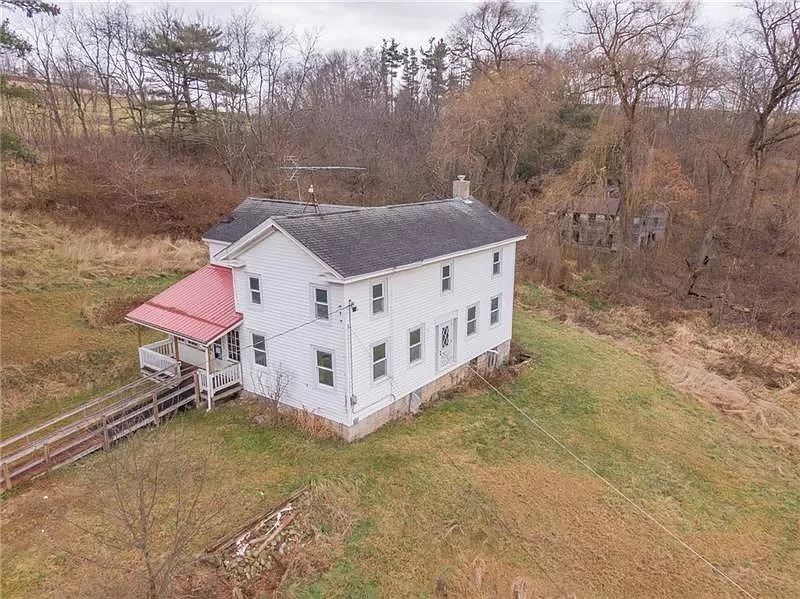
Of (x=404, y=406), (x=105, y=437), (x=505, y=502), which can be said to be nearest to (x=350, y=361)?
(x=404, y=406)

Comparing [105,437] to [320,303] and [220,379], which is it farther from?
[320,303]

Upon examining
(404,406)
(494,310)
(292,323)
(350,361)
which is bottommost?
(404,406)

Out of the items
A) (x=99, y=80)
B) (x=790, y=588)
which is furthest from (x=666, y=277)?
(x=99, y=80)

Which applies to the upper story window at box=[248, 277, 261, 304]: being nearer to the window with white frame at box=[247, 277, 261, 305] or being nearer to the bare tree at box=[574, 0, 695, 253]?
the window with white frame at box=[247, 277, 261, 305]

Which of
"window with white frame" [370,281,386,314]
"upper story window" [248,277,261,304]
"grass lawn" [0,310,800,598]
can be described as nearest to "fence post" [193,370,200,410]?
"grass lawn" [0,310,800,598]

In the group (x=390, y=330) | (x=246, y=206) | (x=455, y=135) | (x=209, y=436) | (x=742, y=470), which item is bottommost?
(x=742, y=470)

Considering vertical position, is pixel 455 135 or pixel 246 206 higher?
pixel 455 135

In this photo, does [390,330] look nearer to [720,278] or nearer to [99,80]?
[720,278]
